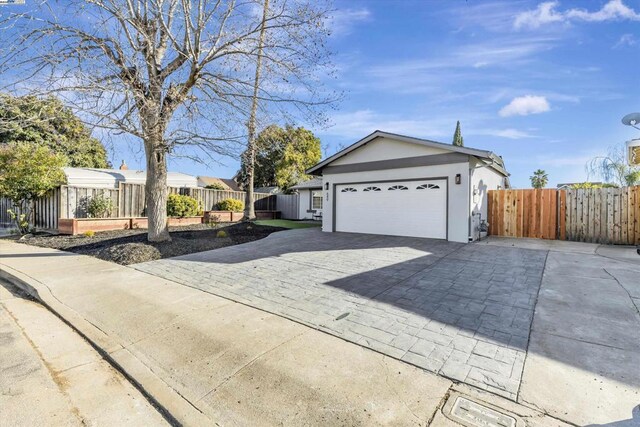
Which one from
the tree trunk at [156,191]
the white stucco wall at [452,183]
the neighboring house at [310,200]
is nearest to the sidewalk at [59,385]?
the tree trunk at [156,191]

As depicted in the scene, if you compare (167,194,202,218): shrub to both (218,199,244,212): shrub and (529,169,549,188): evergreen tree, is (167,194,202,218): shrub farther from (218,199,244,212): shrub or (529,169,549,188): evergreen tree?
(529,169,549,188): evergreen tree

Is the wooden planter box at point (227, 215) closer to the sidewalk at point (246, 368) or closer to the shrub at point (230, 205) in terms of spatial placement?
the shrub at point (230, 205)

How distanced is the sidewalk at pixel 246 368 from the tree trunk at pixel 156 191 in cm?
434

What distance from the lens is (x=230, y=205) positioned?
1767 cm

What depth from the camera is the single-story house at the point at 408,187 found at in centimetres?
997

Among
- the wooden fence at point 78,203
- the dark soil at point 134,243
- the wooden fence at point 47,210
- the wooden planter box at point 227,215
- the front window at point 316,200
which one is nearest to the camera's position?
the dark soil at point 134,243

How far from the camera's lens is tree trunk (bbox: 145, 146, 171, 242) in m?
9.02

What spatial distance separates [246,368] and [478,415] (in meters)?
1.97

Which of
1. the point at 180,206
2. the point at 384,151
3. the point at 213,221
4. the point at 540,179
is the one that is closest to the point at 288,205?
the point at 213,221

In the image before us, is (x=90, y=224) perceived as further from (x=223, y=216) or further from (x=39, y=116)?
(x=39, y=116)

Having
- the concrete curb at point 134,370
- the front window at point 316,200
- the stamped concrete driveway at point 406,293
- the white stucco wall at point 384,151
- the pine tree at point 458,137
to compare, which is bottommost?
the concrete curb at point 134,370

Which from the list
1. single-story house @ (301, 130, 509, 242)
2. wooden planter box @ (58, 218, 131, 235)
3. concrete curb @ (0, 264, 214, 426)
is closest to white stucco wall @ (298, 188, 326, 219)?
single-story house @ (301, 130, 509, 242)

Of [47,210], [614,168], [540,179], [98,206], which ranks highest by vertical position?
[540,179]

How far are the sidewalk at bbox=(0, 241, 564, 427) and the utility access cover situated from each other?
116 millimetres
